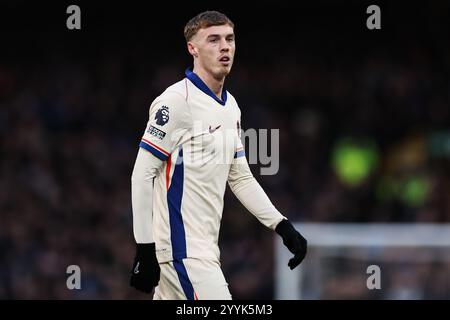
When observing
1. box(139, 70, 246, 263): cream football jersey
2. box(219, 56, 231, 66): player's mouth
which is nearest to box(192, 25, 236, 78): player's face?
box(219, 56, 231, 66): player's mouth

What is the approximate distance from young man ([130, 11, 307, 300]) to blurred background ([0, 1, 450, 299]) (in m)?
6.33

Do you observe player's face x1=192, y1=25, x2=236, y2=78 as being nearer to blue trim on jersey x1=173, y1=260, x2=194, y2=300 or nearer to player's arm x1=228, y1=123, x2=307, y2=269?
player's arm x1=228, y1=123, x2=307, y2=269

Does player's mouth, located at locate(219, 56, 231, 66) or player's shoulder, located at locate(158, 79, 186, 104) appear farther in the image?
player's mouth, located at locate(219, 56, 231, 66)

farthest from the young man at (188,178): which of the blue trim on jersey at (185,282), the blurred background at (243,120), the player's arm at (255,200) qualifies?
the blurred background at (243,120)

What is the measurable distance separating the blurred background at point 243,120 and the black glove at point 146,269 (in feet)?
21.2

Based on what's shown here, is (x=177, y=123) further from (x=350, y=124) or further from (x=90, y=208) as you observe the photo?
(x=350, y=124)

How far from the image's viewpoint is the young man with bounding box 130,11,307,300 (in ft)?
15.9

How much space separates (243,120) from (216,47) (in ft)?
26.6

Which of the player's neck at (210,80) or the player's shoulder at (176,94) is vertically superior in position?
the player's neck at (210,80)

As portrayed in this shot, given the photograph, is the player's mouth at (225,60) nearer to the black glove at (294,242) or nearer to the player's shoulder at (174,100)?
the player's shoulder at (174,100)

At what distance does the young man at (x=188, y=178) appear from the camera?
4848mm

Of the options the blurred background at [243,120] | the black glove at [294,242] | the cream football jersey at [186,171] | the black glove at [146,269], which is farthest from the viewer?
the blurred background at [243,120]

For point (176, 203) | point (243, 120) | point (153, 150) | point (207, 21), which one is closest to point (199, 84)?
point (207, 21)

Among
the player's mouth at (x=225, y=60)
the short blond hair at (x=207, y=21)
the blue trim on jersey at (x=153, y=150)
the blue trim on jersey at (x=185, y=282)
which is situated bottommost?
the blue trim on jersey at (x=185, y=282)
